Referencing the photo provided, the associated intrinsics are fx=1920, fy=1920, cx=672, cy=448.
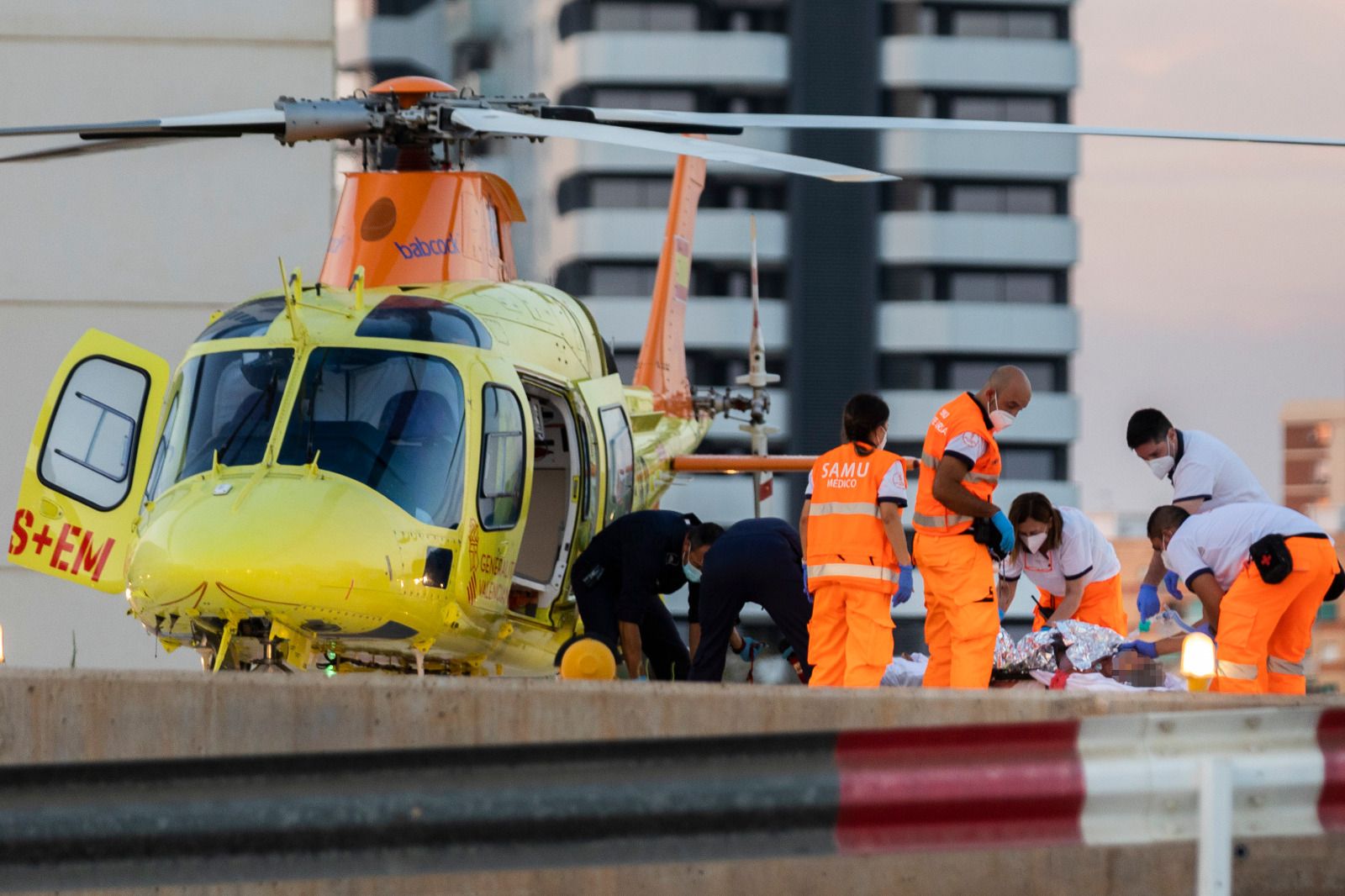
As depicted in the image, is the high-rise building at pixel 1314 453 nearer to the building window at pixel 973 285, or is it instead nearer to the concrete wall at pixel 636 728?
the building window at pixel 973 285

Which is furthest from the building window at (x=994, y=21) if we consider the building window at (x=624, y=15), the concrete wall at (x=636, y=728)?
the concrete wall at (x=636, y=728)

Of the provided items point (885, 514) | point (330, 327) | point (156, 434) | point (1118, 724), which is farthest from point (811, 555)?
point (1118, 724)

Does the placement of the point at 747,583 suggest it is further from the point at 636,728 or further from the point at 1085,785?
the point at 1085,785

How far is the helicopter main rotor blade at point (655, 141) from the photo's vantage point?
7.77m

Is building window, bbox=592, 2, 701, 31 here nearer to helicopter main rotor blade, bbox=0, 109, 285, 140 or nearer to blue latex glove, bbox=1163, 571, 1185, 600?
helicopter main rotor blade, bbox=0, 109, 285, 140

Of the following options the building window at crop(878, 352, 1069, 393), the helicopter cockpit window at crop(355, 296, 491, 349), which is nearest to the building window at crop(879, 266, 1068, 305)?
the building window at crop(878, 352, 1069, 393)

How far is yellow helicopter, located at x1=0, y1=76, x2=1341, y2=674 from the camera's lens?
819 cm

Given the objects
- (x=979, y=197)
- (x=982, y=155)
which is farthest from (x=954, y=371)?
(x=982, y=155)

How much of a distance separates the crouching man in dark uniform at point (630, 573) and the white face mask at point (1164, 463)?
2198mm

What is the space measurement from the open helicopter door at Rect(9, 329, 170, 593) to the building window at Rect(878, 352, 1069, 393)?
49949 millimetres

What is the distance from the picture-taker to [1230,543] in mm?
8812

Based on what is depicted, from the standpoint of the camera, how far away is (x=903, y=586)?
9.17 metres

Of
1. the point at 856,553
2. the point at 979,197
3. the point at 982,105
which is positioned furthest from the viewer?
the point at 979,197

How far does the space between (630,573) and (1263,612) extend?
3046 mm
